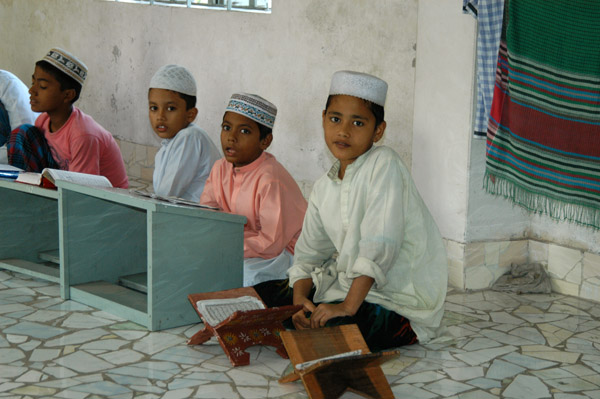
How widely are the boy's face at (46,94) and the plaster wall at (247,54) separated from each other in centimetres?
180

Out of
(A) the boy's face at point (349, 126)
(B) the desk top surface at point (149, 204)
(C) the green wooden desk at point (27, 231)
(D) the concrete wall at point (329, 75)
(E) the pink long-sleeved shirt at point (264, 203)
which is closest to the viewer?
(A) the boy's face at point (349, 126)

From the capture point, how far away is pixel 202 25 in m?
7.09

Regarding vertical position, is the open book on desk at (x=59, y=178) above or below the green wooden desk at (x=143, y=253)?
above

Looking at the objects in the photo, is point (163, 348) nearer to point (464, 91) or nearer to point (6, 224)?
point (6, 224)

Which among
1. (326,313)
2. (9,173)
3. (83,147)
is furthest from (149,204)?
(83,147)

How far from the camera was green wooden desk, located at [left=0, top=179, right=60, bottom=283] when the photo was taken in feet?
16.1

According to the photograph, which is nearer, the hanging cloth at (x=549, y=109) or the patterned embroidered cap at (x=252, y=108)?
the hanging cloth at (x=549, y=109)

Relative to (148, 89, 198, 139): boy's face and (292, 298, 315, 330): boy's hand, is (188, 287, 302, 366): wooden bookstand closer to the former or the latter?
(292, 298, 315, 330): boy's hand

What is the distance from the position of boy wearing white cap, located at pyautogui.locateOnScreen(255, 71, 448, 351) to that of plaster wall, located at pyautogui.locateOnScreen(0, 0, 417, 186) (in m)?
1.68

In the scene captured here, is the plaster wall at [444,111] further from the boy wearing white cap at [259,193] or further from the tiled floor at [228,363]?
the boy wearing white cap at [259,193]

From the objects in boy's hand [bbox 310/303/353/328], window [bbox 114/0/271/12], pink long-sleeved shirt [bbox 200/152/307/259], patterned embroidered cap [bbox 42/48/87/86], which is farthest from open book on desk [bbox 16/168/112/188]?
window [bbox 114/0/271/12]

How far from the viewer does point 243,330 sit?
3.50 metres

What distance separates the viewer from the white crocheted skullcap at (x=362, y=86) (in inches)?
136

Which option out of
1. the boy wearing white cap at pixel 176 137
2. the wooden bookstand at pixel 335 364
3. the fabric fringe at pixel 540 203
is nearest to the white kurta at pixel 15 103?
the boy wearing white cap at pixel 176 137
